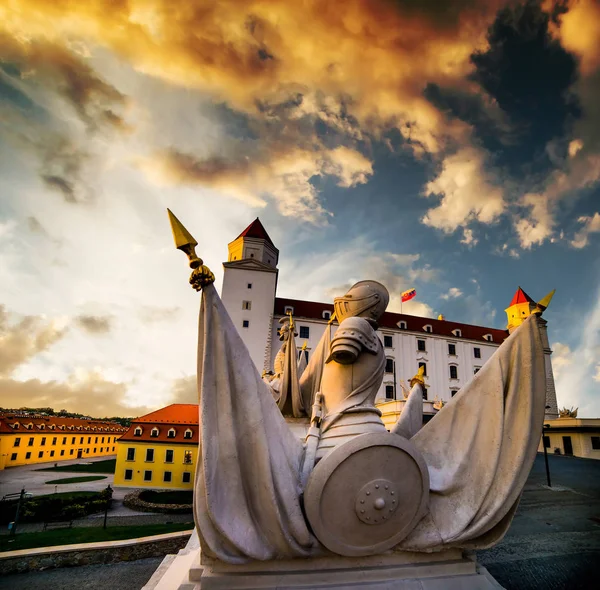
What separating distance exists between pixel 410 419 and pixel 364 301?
1.33 m

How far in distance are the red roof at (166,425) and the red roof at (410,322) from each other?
13.8 metres

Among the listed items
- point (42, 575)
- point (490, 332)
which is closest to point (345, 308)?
point (42, 575)

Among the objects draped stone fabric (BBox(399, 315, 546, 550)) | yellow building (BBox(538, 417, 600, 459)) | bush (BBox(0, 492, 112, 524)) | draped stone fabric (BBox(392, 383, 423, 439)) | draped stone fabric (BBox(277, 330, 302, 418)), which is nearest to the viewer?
draped stone fabric (BBox(399, 315, 546, 550))

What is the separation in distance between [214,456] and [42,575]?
7222 mm

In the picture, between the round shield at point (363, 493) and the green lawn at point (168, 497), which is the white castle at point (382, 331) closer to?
the green lawn at point (168, 497)

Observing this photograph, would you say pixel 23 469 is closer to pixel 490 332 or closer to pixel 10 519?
pixel 10 519

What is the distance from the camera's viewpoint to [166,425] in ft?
97.3

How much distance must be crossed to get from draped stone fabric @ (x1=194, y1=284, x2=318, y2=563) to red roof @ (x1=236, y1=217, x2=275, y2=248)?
38065mm

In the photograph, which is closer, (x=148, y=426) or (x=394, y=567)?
(x=394, y=567)

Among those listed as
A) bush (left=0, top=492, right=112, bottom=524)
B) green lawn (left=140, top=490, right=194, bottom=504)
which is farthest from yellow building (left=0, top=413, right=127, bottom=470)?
green lawn (left=140, top=490, right=194, bottom=504)

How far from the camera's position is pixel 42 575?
682cm

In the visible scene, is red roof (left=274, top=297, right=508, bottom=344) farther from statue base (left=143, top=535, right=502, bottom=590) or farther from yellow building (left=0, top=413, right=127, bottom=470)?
statue base (left=143, top=535, right=502, bottom=590)

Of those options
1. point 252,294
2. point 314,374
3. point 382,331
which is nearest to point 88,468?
point 252,294

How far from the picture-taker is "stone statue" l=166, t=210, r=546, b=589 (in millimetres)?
2693
